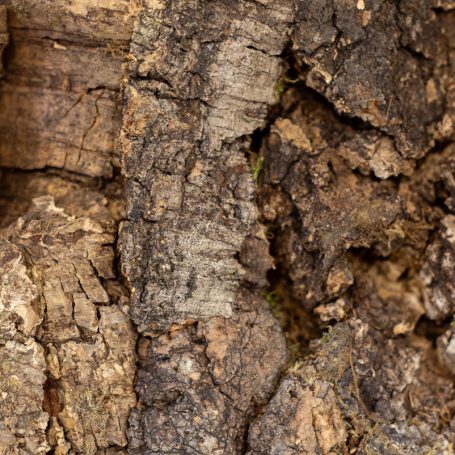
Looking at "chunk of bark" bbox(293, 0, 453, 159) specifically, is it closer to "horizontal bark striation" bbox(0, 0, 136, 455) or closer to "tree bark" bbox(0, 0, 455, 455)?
"tree bark" bbox(0, 0, 455, 455)

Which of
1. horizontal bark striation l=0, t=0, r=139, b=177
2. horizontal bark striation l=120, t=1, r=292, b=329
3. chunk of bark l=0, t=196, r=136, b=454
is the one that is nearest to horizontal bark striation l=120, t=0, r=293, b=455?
horizontal bark striation l=120, t=1, r=292, b=329

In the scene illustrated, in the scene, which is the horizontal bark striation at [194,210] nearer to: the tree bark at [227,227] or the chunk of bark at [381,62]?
the tree bark at [227,227]

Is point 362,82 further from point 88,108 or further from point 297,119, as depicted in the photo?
point 88,108

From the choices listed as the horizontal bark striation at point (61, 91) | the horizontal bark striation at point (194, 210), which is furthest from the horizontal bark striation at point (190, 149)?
the horizontal bark striation at point (61, 91)

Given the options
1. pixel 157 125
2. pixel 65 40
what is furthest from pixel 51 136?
pixel 157 125

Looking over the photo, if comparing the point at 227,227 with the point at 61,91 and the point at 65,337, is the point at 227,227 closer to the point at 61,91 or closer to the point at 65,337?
the point at 65,337

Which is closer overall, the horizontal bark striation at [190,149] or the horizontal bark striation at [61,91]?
the horizontal bark striation at [190,149]

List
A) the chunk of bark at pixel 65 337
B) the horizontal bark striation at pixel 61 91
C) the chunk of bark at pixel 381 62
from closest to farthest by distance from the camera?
the chunk of bark at pixel 65 337, the chunk of bark at pixel 381 62, the horizontal bark striation at pixel 61 91

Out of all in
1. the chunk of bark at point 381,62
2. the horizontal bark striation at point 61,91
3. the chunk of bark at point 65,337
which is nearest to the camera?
the chunk of bark at point 65,337
